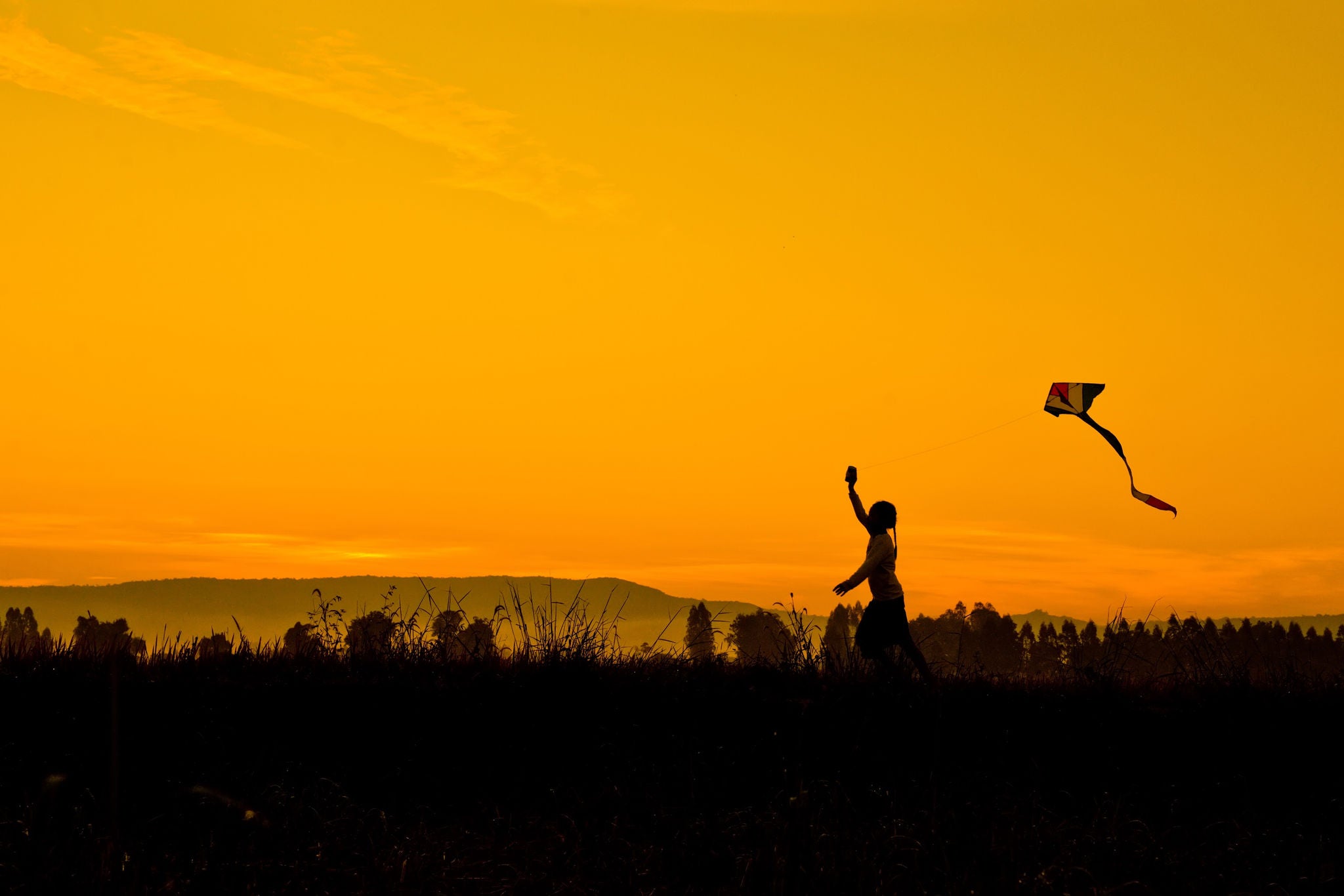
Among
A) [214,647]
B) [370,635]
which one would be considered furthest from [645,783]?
[214,647]

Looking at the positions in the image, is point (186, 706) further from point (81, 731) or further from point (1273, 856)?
point (1273, 856)

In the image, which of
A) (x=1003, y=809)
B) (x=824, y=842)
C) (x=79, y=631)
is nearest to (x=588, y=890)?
(x=824, y=842)

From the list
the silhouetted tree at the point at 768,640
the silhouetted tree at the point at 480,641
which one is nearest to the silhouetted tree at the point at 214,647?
the silhouetted tree at the point at 480,641

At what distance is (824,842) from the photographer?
28.6 ft

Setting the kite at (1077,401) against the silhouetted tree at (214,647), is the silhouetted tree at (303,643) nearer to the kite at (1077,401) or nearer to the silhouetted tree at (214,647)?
the silhouetted tree at (214,647)

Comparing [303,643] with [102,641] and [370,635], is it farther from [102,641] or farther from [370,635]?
[102,641]

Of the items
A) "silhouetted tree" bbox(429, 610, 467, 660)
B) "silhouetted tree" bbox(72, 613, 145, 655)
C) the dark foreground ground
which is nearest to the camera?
the dark foreground ground

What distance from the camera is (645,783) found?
987 cm

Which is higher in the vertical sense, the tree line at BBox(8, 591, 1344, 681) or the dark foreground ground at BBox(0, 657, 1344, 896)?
the tree line at BBox(8, 591, 1344, 681)

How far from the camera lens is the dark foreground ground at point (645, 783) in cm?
825

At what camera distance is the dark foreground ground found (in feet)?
27.1

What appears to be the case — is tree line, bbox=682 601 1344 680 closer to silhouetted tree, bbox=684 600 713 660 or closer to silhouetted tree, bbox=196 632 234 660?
silhouetted tree, bbox=684 600 713 660

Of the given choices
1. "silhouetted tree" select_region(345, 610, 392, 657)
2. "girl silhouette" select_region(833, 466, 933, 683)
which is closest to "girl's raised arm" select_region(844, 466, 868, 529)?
"girl silhouette" select_region(833, 466, 933, 683)

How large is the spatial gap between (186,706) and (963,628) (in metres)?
7.03
